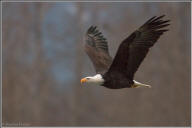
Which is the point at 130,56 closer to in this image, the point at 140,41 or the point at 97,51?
the point at 140,41

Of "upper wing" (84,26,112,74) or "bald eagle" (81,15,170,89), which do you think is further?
"upper wing" (84,26,112,74)

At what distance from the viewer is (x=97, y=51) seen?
33.6 ft

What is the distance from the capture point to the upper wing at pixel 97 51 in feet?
32.2

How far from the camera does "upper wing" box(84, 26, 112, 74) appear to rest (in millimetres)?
9820

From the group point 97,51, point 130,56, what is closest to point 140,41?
point 130,56

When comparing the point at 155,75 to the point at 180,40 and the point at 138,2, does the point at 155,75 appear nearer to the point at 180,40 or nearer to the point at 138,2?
the point at 180,40

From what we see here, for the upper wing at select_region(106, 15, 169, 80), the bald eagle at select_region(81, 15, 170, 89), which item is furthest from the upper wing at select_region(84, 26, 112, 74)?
the upper wing at select_region(106, 15, 169, 80)

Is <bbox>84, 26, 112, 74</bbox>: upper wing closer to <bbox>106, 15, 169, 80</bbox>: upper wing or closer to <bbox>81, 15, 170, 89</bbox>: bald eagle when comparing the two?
<bbox>81, 15, 170, 89</bbox>: bald eagle

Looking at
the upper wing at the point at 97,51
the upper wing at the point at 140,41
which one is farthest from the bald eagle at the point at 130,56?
the upper wing at the point at 97,51

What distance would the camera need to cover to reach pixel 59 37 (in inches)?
847

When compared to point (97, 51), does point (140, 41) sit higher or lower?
higher

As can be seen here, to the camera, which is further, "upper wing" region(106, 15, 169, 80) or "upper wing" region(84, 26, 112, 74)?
"upper wing" region(84, 26, 112, 74)

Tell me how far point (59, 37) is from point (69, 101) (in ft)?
7.05

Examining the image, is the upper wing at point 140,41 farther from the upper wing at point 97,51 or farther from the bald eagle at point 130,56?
the upper wing at point 97,51
